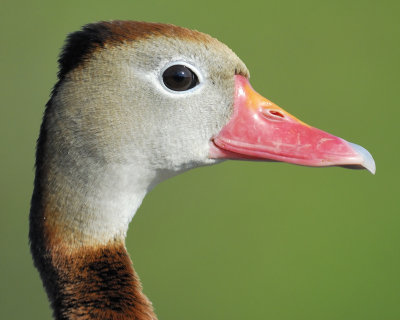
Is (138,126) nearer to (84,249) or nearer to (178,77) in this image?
(178,77)

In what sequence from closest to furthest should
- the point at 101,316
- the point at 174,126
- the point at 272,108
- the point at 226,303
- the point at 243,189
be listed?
the point at 101,316
the point at 174,126
the point at 272,108
the point at 226,303
the point at 243,189

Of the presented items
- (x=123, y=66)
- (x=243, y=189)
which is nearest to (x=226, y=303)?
(x=243, y=189)

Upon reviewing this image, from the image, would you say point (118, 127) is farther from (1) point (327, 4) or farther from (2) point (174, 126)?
(1) point (327, 4)

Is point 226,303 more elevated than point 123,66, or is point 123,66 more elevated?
point 123,66

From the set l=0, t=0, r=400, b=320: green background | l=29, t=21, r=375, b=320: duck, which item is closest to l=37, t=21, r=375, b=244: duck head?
l=29, t=21, r=375, b=320: duck

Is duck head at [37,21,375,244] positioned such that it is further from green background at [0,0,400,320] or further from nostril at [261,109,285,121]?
green background at [0,0,400,320]

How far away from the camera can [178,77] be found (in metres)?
1.96

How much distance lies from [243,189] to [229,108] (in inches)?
105

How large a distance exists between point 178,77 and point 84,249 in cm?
54

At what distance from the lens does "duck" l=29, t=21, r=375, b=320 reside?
188cm

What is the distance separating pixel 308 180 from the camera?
4.67 metres

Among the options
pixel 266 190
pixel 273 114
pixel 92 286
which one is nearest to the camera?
pixel 92 286

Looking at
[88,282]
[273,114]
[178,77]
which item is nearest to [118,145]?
[178,77]

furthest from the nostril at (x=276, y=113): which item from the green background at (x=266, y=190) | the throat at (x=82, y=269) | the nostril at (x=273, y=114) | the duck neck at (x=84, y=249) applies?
the green background at (x=266, y=190)
